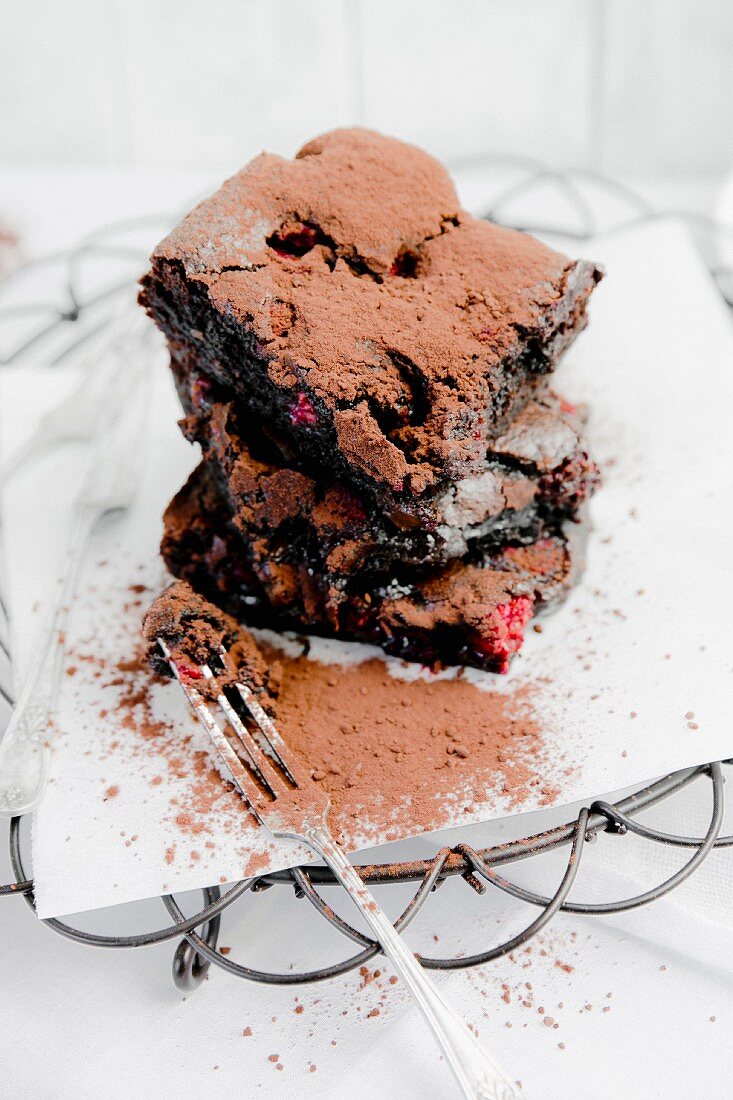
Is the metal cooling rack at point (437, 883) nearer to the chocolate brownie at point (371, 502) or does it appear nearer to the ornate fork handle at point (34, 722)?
the ornate fork handle at point (34, 722)

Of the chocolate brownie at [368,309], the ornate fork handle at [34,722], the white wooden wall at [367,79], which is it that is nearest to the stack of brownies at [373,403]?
the chocolate brownie at [368,309]

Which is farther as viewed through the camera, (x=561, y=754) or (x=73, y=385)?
(x=73, y=385)

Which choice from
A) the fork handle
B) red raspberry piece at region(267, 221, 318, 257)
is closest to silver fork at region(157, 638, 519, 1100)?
the fork handle

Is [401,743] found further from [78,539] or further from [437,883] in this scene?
[78,539]

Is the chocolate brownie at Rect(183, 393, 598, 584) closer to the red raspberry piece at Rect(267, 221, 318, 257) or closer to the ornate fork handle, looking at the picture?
the red raspberry piece at Rect(267, 221, 318, 257)

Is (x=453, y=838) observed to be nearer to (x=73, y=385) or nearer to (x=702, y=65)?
(x=73, y=385)

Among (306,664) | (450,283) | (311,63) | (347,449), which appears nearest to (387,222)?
(450,283)

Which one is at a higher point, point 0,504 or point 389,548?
point 0,504
